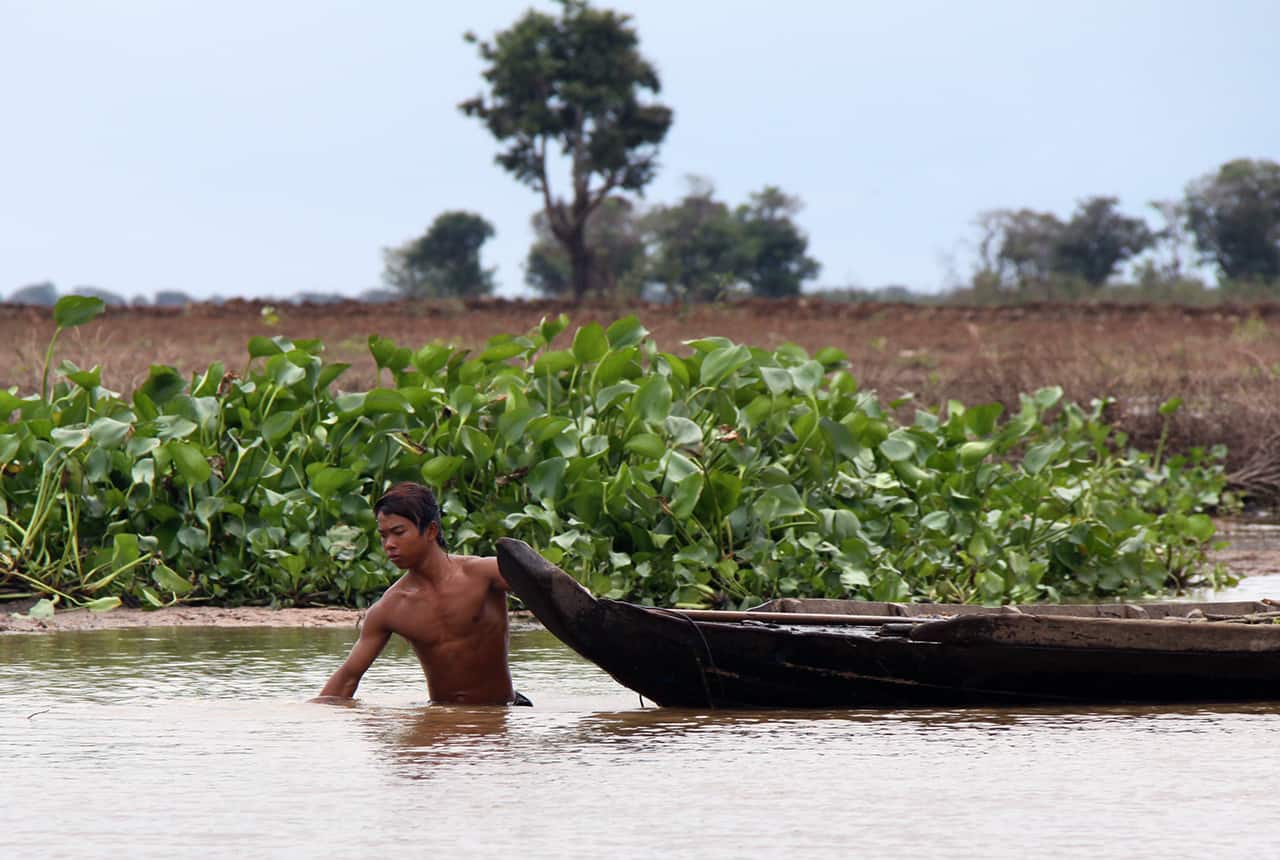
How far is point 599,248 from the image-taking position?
5419 cm

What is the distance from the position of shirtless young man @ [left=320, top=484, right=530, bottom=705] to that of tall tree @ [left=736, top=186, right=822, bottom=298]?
50.1 meters

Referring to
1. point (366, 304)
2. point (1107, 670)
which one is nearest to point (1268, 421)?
point (1107, 670)

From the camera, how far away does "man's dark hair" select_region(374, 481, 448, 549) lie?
5969mm

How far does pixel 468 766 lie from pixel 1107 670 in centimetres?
236

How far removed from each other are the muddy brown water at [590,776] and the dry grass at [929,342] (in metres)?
4.87

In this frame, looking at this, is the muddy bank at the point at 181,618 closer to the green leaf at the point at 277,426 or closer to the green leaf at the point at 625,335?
the green leaf at the point at 277,426

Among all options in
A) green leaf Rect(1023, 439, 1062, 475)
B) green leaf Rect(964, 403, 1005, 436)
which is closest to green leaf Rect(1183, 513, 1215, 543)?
green leaf Rect(1023, 439, 1062, 475)

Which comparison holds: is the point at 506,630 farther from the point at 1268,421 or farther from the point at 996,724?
the point at 1268,421

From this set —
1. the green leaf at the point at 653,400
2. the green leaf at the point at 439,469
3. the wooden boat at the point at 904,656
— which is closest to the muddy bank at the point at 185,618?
the green leaf at the point at 439,469

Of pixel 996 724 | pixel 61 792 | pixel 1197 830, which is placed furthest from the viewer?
pixel 996 724

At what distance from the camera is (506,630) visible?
6332 mm

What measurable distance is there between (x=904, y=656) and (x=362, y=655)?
6.00 ft

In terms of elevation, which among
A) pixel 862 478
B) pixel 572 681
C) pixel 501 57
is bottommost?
pixel 572 681

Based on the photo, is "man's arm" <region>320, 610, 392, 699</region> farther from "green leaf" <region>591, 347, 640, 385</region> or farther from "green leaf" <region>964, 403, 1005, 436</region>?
"green leaf" <region>964, 403, 1005, 436</region>
